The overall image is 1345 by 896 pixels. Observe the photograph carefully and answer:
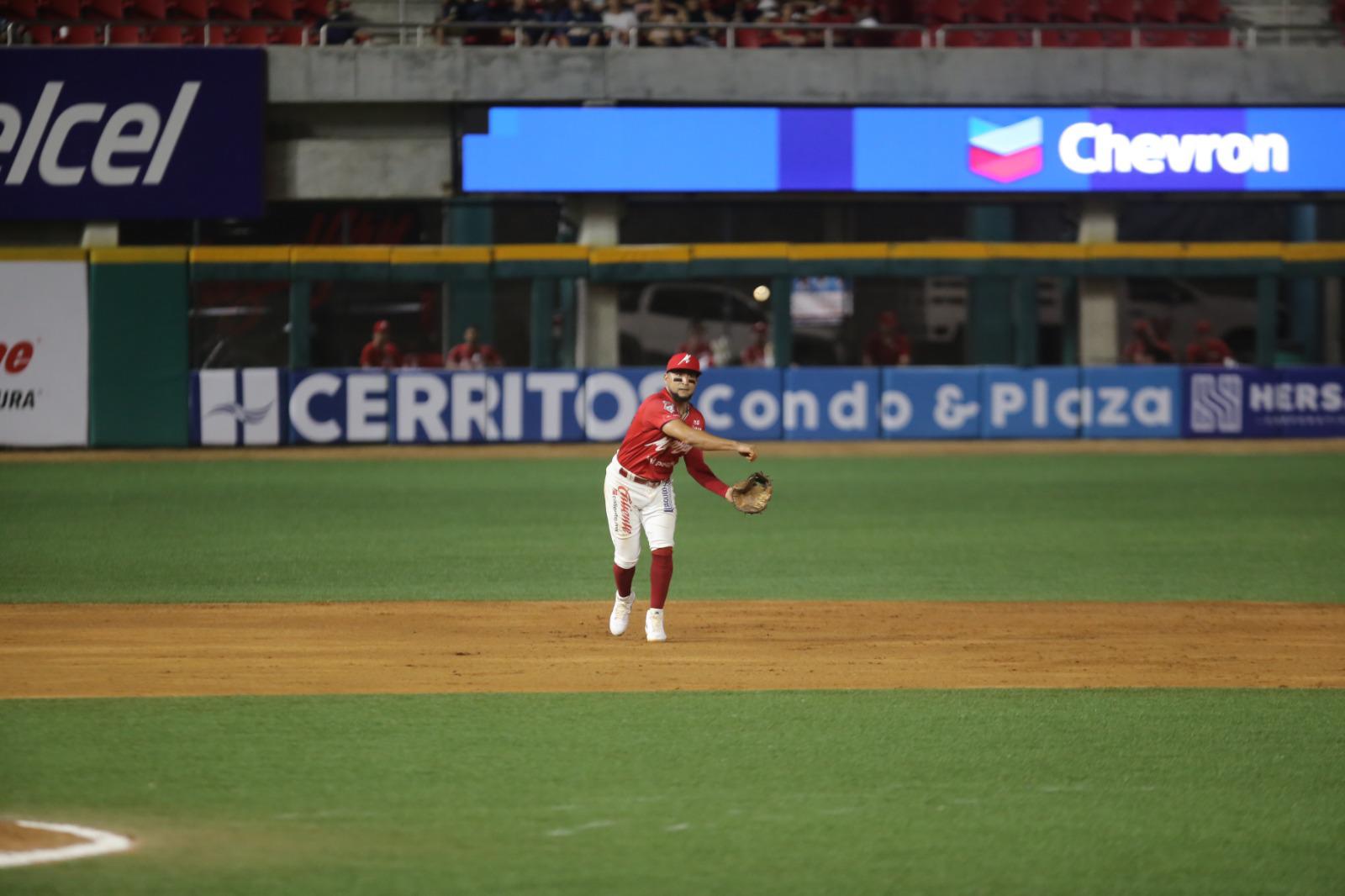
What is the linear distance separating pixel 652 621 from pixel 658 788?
11.8 feet

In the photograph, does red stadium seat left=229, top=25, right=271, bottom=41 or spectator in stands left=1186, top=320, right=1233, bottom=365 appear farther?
spectator in stands left=1186, top=320, right=1233, bottom=365

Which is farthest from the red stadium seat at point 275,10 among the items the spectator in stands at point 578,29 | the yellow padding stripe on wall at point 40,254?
the yellow padding stripe on wall at point 40,254

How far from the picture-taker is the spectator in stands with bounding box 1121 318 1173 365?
27.0m

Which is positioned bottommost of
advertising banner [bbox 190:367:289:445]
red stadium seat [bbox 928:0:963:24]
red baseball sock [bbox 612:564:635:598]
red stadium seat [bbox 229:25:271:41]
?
red baseball sock [bbox 612:564:635:598]

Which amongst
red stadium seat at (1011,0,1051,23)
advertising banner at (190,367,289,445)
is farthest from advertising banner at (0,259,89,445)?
red stadium seat at (1011,0,1051,23)

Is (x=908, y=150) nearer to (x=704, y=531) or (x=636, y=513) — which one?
(x=704, y=531)

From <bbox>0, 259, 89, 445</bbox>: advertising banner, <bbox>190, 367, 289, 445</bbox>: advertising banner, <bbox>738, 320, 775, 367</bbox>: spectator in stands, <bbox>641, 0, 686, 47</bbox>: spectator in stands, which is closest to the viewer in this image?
<bbox>0, 259, 89, 445</bbox>: advertising banner

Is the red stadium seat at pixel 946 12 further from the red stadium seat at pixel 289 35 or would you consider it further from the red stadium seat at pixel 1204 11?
the red stadium seat at pixel 289 35

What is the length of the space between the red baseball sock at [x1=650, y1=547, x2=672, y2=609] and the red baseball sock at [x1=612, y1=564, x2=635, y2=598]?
0.75 feet

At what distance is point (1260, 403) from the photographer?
1038 inches

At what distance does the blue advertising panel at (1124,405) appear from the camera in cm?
2627

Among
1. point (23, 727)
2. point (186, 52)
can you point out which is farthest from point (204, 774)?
point (186, 52)

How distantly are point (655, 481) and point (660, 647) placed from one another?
1.05 meters

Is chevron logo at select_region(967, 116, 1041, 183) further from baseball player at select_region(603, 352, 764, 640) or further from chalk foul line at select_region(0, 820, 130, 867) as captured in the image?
chalk foul line at select_region(0, 820, 130, 867)
